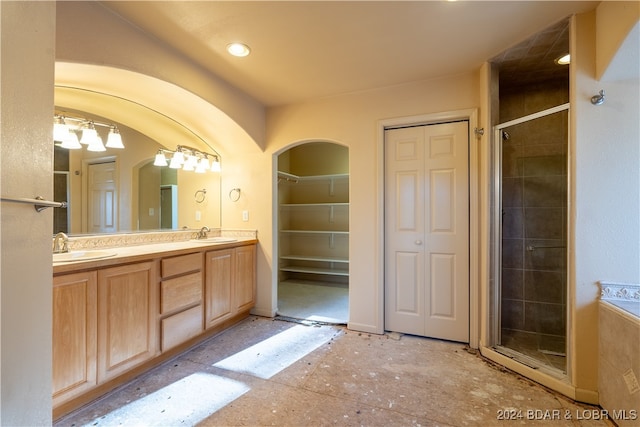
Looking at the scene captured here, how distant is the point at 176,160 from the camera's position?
2857mm

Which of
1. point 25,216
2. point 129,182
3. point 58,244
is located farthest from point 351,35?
→ point 58,244

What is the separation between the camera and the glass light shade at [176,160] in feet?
9.32

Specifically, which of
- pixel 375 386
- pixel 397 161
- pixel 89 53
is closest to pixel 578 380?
pixel 375 386

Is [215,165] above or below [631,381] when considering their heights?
above

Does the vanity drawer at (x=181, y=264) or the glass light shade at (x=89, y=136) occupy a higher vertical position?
the glass light shade at (x=89, y=136)

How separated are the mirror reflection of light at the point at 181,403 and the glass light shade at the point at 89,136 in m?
1.86

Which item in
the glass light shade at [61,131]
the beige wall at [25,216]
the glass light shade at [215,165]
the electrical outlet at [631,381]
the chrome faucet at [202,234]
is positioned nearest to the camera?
the beige wall at [25,216]

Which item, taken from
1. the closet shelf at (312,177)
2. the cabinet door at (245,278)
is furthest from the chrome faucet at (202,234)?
the closet shelf at (312,177)

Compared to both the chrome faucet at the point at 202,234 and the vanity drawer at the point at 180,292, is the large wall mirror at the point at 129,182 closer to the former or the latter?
the chrome faucet at the point at 202,234

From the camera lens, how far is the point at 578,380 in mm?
1698

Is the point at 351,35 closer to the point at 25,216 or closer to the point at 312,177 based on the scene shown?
the point at 25,216

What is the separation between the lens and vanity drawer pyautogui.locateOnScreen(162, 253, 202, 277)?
6.76ft

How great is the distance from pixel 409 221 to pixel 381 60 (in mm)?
1421

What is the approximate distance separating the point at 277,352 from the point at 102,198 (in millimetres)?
1921
